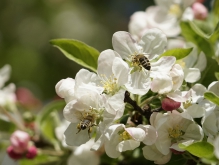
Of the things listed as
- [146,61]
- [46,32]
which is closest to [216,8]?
[146,61]

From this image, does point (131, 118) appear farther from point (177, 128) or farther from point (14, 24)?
point (14, 24)

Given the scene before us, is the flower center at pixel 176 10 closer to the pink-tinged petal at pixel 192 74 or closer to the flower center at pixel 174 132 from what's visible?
the pink-tinged petal at pixel 192 74

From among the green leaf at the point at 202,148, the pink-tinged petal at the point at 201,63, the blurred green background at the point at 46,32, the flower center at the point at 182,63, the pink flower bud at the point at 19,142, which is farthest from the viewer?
the blurred green background at the point at 46,32

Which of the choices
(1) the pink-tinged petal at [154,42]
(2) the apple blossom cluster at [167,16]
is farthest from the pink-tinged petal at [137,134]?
(2) the apple blossom cluster at [167,16]

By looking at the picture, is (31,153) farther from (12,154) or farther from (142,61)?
(142,61)

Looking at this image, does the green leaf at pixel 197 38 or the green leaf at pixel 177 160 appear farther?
the green leaf at pixel 197 38

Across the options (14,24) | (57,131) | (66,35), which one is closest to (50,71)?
(66,35)

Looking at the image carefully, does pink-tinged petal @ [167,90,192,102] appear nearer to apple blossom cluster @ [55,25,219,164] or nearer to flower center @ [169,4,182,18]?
apple blossom cluster @ [55,25,219,164]

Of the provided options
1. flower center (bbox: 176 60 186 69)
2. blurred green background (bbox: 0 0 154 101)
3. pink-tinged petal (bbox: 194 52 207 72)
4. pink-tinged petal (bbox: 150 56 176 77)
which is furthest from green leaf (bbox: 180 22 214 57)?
blurred green background (bbox: 0 0 154 101)
